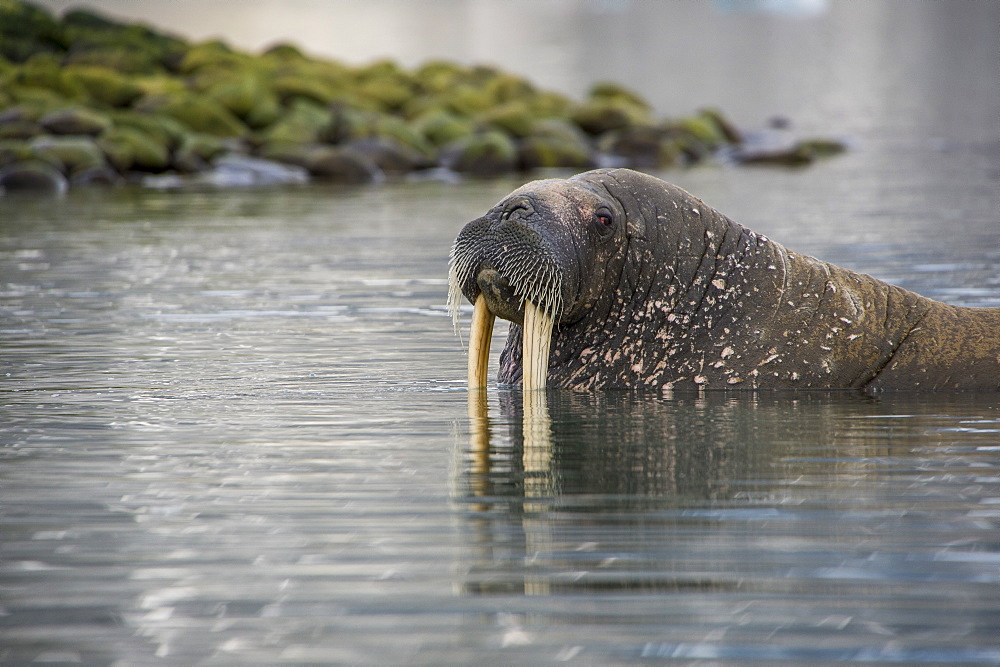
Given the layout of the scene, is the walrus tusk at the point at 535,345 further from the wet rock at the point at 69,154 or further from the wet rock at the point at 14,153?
the wet rock at the point at 69,154

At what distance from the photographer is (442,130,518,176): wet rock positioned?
1246 inches

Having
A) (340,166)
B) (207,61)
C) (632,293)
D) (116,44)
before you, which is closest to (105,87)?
(340,166)

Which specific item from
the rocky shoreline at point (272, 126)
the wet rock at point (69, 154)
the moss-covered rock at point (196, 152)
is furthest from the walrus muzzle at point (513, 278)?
the moss-covered rock at point (196, 152)

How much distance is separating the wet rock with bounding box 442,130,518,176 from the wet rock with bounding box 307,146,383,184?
1.87 meters

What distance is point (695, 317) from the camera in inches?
321

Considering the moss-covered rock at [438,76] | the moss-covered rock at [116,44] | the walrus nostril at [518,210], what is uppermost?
the moss-covered rock at [116,44]

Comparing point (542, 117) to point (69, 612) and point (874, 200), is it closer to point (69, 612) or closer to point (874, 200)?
point (874, 200)

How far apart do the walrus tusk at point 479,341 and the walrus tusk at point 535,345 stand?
20cm

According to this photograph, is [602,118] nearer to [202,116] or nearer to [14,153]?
[202,116]

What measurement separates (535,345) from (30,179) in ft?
69.0

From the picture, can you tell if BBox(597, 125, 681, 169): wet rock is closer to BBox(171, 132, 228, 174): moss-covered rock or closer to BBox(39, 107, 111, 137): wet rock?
BBox(171, 132, 228, 174): moss-covered rock

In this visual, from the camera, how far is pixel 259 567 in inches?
197

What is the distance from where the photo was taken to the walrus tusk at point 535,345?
7883 millimetres

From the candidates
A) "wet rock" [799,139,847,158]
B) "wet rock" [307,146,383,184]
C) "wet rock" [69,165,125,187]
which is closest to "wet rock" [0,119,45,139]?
"wet rock" [69,165,125,187]
